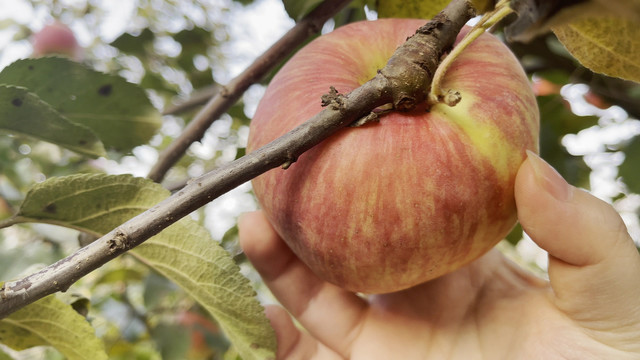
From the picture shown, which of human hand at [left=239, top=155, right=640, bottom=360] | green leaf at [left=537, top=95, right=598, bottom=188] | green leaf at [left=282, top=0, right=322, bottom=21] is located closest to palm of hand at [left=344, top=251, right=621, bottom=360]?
human hand at [left=239, top=155, right=640, bottom=360]

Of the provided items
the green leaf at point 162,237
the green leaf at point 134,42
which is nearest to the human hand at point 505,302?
the green leaf at point 162,237

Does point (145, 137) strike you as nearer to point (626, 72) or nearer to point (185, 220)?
point (185, 220)

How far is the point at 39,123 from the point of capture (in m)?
0.46

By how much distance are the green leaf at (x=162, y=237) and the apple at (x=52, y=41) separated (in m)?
1.04


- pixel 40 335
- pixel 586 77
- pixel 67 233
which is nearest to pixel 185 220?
pixel 40 335

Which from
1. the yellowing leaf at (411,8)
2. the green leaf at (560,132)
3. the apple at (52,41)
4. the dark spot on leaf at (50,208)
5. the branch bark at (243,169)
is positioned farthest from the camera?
Answer: the apple at (52,41)

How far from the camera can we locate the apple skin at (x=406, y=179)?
374 millimetres

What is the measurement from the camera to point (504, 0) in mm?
361

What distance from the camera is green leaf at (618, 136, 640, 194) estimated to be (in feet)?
2.60

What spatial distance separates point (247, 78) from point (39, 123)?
0.78ft

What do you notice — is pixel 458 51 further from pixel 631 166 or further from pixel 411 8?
pixel 631 166

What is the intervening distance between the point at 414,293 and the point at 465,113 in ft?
0.94

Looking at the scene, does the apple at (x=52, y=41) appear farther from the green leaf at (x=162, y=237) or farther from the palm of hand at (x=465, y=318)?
the palm of hand at (x=465, y=318)

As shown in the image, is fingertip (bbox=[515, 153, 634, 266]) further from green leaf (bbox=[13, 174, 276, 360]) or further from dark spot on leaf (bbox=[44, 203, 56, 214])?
dark spot on leaf (bbox=[44, 203, 56, 214])
